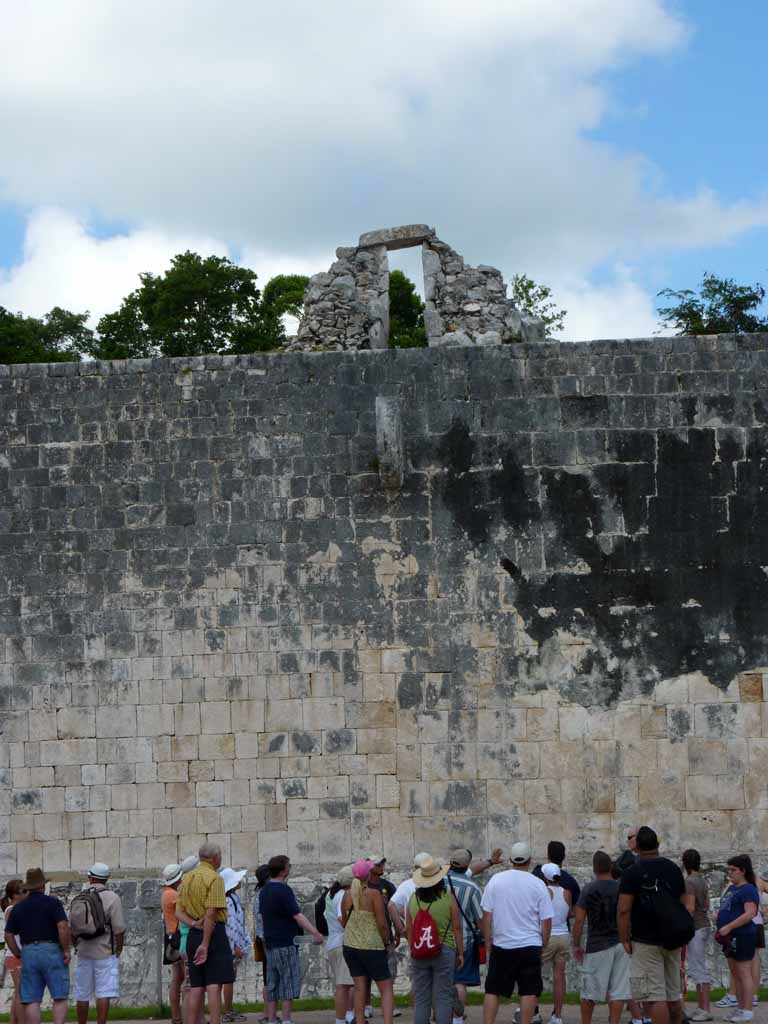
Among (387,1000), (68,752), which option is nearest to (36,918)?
(387,1000)

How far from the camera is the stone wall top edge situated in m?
15.2

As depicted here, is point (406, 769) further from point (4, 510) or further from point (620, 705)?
point (4, 510)

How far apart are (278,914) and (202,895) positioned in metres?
0.89

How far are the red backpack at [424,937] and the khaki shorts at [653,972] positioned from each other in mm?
1404

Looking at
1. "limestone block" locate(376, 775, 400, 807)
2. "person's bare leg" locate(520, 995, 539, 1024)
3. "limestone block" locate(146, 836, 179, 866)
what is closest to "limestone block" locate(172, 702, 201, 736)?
"limestone block" locate(146, 836, 179, 866)

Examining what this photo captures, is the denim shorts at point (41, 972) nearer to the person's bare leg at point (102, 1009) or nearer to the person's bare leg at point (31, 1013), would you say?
the person's bare leg at point (31, 1013)

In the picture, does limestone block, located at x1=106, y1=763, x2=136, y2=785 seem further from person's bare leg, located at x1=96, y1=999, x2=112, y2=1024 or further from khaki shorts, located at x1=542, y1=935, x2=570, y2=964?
khaki shorts, located at x1=542, y1=935, x2=570, y2=964

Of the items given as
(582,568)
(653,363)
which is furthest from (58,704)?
(653,363)

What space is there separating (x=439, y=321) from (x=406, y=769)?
4.73 meters

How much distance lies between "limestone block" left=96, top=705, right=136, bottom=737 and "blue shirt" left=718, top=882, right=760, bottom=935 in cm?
581

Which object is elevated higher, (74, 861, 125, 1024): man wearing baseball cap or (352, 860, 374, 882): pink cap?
(352, 860, 374, 882): pink cap

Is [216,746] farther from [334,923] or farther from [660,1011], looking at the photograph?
[660,1011]

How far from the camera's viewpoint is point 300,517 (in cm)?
1514

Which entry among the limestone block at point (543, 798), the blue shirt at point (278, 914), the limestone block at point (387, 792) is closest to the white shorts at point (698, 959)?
the limestone block at point (543, 798)
